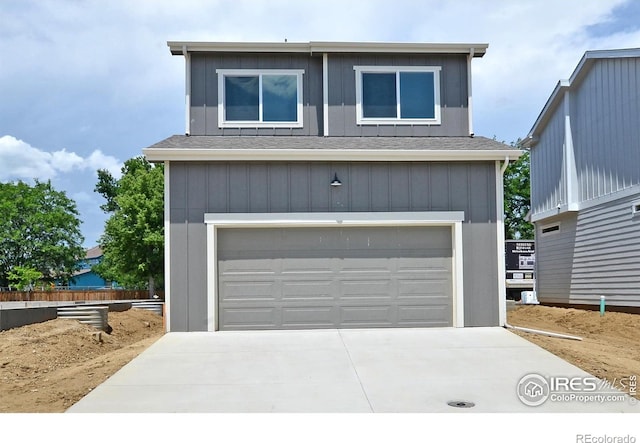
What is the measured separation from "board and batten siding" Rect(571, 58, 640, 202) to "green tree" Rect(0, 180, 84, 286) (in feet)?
139

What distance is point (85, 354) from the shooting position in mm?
10828

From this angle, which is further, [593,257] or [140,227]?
[140,227]

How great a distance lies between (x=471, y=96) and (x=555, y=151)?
767 cm

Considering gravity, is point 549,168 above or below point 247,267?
above

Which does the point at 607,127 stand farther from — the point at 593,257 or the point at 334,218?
the point at 334,218

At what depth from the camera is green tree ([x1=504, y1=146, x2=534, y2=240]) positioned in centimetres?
3875

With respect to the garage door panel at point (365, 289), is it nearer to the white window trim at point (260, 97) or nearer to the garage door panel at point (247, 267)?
the garage door panel at point (247, 267)

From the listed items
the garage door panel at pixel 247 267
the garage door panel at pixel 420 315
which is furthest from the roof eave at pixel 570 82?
the garage door panel at pixel 247 267

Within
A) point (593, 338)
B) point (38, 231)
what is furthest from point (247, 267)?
point (38, 231)

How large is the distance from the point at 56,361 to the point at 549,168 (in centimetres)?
1665

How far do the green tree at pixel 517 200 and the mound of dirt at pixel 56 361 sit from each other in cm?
3025

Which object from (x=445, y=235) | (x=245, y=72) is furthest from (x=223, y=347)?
(x=245, y=72)

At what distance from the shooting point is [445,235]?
1133 centimetres

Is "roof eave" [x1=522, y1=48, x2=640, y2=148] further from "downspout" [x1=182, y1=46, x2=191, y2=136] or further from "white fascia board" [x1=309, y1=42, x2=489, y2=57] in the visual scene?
"downspout" [x1=182, y1=46, x2=191, y2=136]
